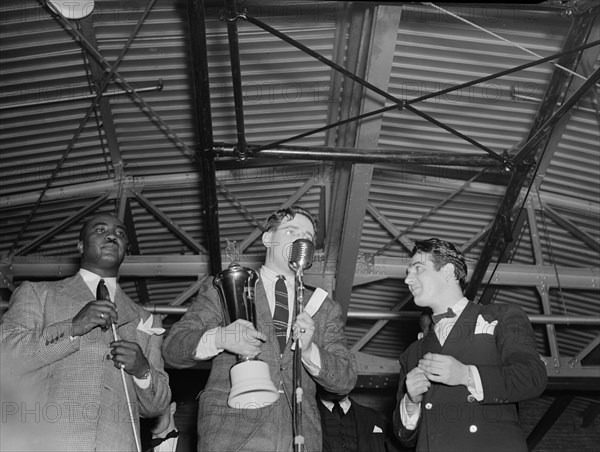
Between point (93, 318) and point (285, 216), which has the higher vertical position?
point (285, 216)

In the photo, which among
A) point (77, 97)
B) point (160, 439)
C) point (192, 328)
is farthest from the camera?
point (77, 97)

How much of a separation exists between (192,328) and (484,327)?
1.25 metres

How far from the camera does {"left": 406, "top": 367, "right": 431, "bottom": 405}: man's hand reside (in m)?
2.88

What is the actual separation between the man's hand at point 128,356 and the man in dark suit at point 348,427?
2.03 meters

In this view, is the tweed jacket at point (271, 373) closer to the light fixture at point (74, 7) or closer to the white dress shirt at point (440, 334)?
the white dress shirt at point (440, 334)

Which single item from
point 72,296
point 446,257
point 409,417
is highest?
point 446,257

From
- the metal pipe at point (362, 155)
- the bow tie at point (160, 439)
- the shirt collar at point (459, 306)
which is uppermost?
the metal pipe at point (362, 155)

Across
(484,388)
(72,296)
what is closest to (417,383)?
(484,388)

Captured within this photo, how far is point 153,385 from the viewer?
3.13 meters

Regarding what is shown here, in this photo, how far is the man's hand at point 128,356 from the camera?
2.96 meters

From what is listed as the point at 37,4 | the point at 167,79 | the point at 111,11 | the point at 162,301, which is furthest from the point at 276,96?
the point at 162,301

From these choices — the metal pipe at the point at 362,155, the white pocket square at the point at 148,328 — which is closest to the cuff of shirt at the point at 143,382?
the white pocket square at the point at 148,328

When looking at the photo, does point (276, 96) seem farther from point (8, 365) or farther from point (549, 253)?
point (8, 365)

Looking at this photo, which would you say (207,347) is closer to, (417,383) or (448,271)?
(417,383)
